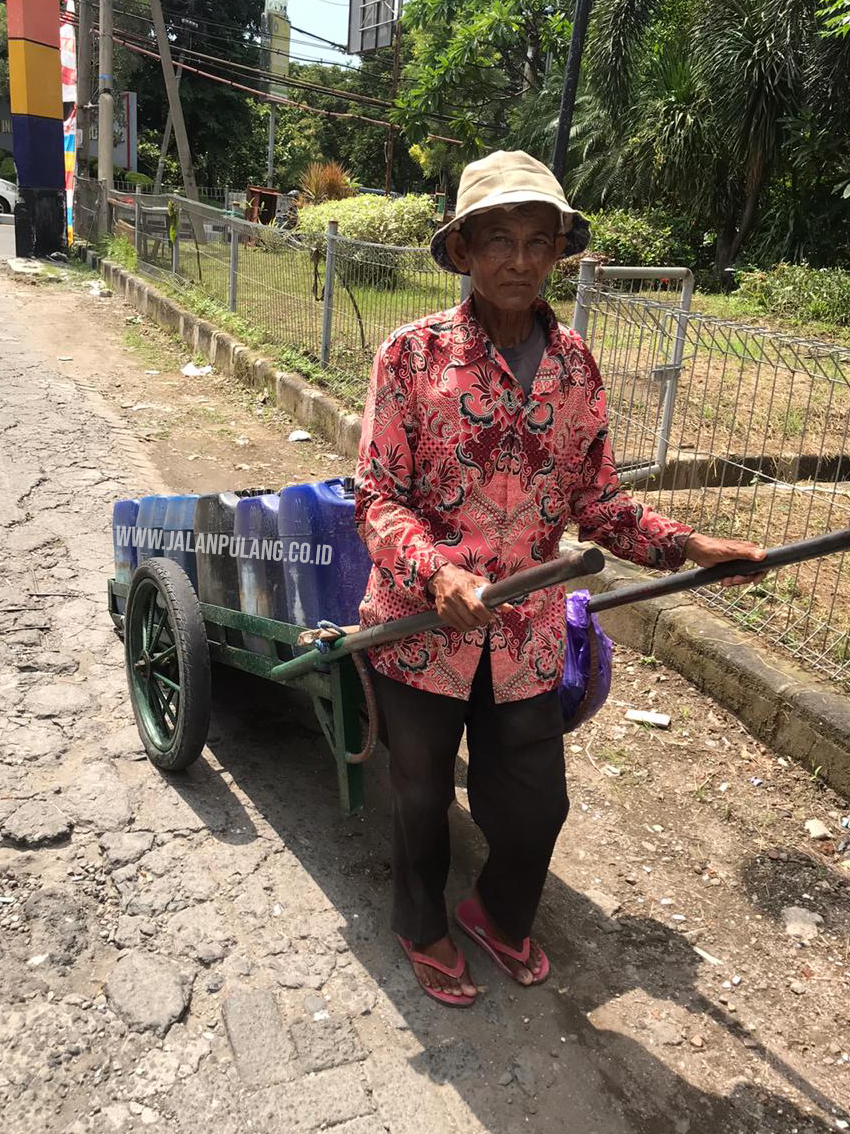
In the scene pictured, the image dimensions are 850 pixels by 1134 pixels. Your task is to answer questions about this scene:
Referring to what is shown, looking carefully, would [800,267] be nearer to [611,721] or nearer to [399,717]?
[611,721]

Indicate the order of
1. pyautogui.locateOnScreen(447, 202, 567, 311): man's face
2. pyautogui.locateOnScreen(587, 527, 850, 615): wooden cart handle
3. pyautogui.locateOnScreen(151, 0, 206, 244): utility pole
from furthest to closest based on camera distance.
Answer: pyautogui.locateOnScreen(151, 0, 206, 244): utility pole < pyautogui.locateOnScreen(447, 202, 567, 311): man's face < pyautogui.locateOnScreen(587, 527, 850, 615): wooden cart handle

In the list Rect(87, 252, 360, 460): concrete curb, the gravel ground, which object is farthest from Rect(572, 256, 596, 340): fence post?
Rect(87, 252, 360, 460): concrete curb

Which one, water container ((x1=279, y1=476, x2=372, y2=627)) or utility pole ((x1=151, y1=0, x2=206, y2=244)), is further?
utility pole ((x1=151, y1=0, x2=206, y2=244))

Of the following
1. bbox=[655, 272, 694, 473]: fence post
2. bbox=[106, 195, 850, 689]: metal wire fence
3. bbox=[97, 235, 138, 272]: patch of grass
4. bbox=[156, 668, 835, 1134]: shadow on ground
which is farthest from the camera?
bbox=[97, 235, 138, 272]: patch of grass

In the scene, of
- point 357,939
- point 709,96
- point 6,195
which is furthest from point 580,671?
point 6,195

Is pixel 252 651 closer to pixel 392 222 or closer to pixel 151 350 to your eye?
pixel 151 350

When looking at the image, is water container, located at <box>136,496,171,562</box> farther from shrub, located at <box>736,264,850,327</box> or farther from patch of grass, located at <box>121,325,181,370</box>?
shrub, located at <box>736,264,850,327</box>

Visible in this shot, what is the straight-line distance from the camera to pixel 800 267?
14.8 meters

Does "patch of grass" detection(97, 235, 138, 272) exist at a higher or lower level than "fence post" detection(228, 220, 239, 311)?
lower

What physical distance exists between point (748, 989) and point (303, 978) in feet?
3.88

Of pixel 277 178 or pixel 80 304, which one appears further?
pixel 277 178

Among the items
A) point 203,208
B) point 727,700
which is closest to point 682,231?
point 203,208

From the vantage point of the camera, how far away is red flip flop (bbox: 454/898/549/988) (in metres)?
2.58

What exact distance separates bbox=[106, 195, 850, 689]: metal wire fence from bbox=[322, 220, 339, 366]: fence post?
0.01 metres
